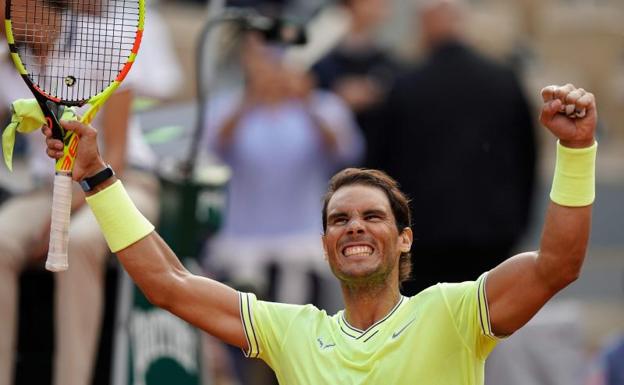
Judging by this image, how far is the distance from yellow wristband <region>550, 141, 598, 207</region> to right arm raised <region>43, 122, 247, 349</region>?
3.79 feet

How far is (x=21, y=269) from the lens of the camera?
7.35 meters

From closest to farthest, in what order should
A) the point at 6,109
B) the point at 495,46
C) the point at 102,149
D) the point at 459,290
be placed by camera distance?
1. the point at 459,290
2. the point at 102,149
3. the point at 6,109
4. the point at 495,46

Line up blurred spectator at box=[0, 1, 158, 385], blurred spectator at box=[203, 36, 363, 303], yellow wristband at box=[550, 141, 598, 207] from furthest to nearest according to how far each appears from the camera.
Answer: blurred spectator at box=[203, 36, 363, 303] < blurred spectator at box=[0, 1, 158, 385] < yellow wristband at box=[550, 141, 598, 207]

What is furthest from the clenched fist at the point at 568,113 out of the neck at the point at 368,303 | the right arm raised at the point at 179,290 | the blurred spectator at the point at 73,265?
the blurred spectator at the point at 73,265

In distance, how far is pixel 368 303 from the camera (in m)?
5.10

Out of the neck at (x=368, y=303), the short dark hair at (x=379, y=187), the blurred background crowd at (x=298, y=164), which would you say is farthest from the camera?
the blurred background crowd at (x=298, y=164)

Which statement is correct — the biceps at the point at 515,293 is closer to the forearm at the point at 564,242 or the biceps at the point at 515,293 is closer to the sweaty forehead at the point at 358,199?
the forearm at the point at 564,242

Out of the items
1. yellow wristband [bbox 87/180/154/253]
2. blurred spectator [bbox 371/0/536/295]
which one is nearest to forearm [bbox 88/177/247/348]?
yellow wristband [bbox 87/180/154/253]

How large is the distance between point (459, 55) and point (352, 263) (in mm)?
4791

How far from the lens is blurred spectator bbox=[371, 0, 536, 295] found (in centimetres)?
958

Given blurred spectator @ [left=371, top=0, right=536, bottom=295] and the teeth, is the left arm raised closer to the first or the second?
the teeth

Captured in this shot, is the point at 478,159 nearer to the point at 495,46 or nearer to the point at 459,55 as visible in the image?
the point at 459,55

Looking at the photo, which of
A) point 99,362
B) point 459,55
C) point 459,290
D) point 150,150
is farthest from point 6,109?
point 459,290

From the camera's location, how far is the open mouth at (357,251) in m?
5.03
